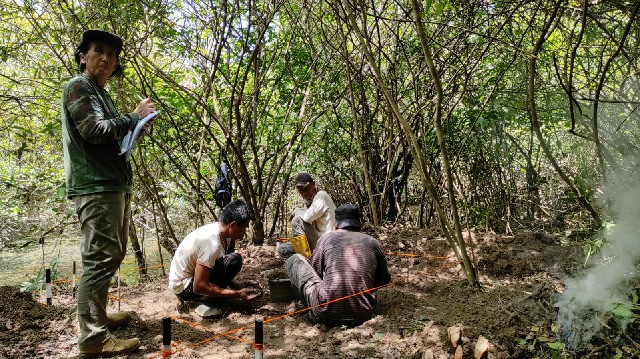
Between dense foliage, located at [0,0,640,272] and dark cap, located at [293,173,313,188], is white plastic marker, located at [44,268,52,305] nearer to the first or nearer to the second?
dense foliage, located at [0,0,640,272]

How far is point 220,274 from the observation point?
3.79m

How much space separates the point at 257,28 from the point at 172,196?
9.24ft

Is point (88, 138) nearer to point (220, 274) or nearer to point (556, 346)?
point (220, 274)

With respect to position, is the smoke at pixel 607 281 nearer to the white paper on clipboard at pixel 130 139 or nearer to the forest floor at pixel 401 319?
the forest floor at pixel 401 319

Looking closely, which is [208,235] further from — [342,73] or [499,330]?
[342,73]

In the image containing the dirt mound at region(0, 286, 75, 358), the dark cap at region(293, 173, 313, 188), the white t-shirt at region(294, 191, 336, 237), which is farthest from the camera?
the dark cap at region(293, 173, 313, 188)

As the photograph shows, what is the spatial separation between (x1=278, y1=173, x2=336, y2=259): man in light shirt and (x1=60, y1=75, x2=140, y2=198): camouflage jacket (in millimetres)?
2553

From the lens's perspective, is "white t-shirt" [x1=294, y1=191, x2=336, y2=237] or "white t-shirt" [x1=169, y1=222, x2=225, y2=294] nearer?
"white t-shirt" [x1=169, y1=222, x2=225, y2=294]

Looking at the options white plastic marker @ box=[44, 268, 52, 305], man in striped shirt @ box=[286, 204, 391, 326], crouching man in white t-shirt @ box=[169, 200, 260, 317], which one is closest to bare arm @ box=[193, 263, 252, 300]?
crouching man in white t-shirt @ box=[169, 200, 260, 317]

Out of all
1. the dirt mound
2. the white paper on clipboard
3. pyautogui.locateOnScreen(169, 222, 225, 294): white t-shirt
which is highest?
the white paper on clipboard

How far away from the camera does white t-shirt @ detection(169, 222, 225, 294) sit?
356cm

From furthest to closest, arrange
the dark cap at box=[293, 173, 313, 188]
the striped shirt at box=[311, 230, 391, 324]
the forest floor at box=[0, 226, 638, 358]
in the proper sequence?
the dark cap at box=[293, 173, 313, 188], the striped shirt at box=[311, 230, 391, 324], the forest floor at box=[0, 226, 638, 358]

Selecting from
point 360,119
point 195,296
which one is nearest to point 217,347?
point 195,296

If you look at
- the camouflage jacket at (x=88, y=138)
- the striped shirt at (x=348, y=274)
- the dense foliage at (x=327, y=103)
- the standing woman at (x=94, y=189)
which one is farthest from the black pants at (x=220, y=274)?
the dense foliage at (x=327, y=103)
